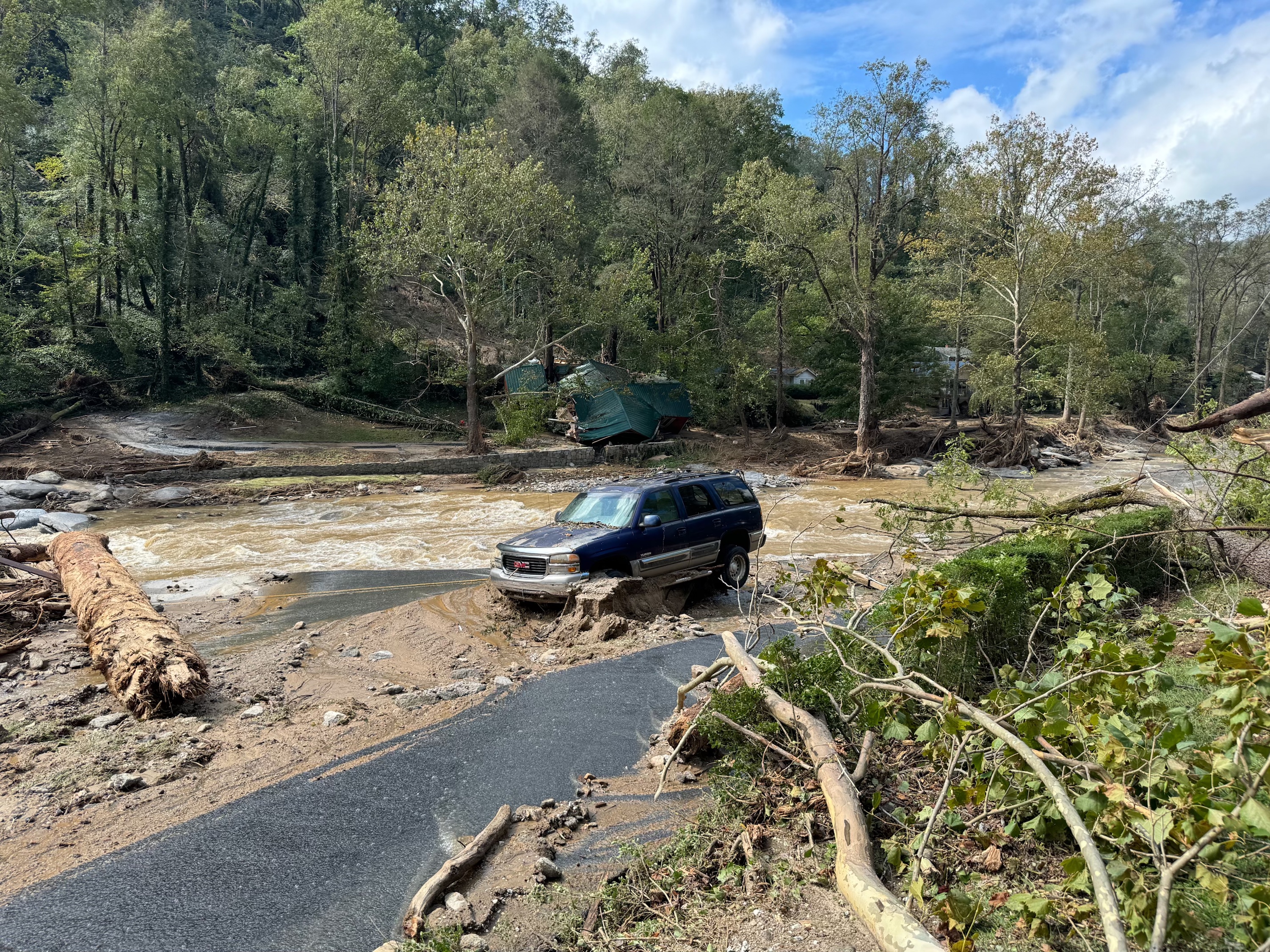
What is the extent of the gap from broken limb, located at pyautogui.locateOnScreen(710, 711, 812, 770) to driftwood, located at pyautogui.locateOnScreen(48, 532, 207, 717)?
5023mm

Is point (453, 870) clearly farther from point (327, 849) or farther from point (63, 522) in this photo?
point (63, 522)

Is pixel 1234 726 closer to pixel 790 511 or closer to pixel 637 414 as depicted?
pixel 790 511

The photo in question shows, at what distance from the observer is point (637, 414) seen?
1264 inches

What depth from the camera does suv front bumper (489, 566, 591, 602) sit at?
9398 millimetres

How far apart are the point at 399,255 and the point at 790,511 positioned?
56.1ft

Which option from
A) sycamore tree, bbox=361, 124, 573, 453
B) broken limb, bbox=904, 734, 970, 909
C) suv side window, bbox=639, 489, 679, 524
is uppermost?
sycamore tree, bbox=361, 124, 573, 453

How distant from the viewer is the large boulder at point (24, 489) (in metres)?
19.2

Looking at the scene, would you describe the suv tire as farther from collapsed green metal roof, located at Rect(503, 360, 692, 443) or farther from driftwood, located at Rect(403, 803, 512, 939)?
collapsed green metal roof, located at Rect(503, 360, 692, 443)

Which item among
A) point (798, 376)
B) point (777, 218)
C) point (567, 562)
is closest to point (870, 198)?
point (777, 218)

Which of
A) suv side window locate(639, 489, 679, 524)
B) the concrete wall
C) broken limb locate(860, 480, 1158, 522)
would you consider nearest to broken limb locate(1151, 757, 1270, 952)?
broken limb locate(860, 480, 1158, 522)

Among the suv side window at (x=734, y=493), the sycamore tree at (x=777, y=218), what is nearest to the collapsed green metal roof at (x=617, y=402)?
the sycamore tree at (x=777, y=218)

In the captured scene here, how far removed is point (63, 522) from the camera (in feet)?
55.3

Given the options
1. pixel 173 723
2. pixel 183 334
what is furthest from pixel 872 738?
pixel 183 334

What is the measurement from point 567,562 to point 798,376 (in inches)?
1671
